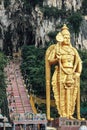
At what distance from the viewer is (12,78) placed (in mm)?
28328

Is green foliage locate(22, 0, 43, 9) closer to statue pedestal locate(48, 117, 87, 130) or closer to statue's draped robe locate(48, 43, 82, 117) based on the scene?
statue's draped robe locate(48, 43, 82, 117)

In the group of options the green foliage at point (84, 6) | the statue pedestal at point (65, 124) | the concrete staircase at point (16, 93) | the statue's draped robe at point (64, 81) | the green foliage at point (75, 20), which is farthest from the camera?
the green foliage at point (84, 6)

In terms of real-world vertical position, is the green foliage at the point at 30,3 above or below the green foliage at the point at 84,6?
above

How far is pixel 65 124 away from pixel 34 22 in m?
13.0

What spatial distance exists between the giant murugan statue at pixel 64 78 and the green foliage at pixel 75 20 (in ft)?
32.2

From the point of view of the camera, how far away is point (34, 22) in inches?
1294

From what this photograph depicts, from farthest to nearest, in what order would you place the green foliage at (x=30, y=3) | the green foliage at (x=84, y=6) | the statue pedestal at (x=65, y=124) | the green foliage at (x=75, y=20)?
the green foliage at (x=84, y=6), the green foliage at (x=30, y=3), the green foliage at (x=75, y=20), the statue pedestal at (x=65, y=124)

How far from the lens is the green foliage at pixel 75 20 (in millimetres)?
32000

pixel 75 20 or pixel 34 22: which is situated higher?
pixel 75 20

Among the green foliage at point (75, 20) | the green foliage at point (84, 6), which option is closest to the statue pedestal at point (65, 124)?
the green foliage at point (75, 20)

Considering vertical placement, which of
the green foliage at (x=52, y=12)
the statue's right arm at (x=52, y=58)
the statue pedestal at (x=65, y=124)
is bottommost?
the statue pedestal at (x=65, y=124)

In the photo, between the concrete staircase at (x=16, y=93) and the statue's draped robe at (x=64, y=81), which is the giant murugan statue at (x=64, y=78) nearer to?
the statue's draped robe at (x=64, y=81)

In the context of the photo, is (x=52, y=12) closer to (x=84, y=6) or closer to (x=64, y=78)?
(x=84, y=6)

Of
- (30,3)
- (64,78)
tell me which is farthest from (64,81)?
(30,3)
